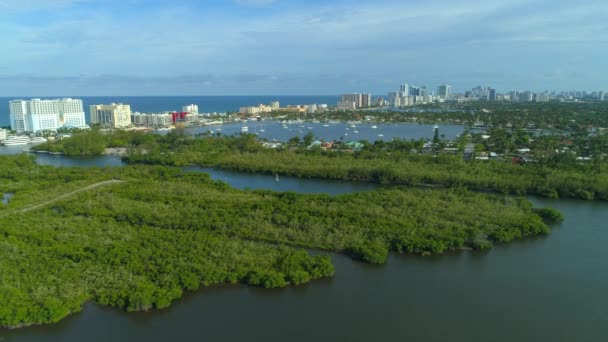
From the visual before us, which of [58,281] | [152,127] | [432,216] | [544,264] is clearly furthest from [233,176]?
[152,127]

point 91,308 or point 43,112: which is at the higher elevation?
point 43,112

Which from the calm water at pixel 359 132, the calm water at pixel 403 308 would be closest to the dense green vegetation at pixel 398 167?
the calm water at pixel 403 308

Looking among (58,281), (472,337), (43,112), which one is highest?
(43,112)

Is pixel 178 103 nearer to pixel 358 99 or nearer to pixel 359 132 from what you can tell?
pixel 358 99

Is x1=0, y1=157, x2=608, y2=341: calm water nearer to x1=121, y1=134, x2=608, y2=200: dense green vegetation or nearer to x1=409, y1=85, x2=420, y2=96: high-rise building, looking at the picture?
x1=121, y1=134, x2=608, y2=200: dense green vegetation

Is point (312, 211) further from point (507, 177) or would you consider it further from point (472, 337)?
point (507, 177)

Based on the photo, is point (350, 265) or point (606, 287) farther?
point (350, 265)
